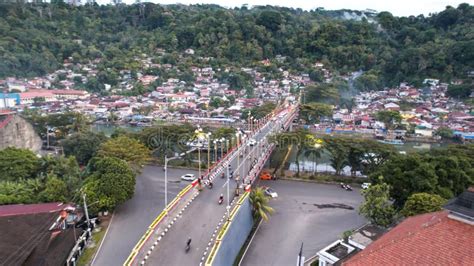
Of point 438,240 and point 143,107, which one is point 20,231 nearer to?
point 438,240

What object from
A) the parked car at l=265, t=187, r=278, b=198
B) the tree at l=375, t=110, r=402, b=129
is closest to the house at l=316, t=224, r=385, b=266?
the parked car at l=265, t=187, r=278, b=198

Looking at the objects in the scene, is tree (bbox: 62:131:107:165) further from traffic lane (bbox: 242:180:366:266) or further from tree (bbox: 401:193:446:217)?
tree (bbox: 401:193:446:217)

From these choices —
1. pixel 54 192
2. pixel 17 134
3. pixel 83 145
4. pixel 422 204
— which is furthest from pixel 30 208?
pixel 422 204

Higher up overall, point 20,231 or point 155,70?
point 155,70

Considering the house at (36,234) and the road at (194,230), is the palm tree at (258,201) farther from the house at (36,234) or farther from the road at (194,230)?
the house at (36,234)

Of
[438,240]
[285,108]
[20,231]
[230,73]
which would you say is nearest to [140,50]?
[230,73]

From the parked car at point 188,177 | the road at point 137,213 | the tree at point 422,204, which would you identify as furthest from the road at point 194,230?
the tree at point 422,204

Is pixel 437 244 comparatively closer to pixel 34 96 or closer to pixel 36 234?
pixel 36 234
